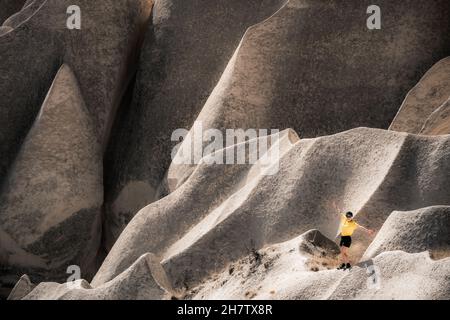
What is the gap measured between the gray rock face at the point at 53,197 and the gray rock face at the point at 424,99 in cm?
388

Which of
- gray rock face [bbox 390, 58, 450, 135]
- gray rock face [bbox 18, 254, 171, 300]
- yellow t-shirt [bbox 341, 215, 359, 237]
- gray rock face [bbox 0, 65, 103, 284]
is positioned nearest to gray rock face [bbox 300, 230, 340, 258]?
yellow t-shirt [bbox 341, 215, 359, 237]

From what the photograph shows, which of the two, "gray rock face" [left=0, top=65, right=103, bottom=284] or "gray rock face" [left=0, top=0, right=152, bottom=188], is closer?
"gray rock face" [left=0, top=65, right=103, bottom=284]

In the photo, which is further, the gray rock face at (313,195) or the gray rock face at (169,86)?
the gray rock face at (169,86)

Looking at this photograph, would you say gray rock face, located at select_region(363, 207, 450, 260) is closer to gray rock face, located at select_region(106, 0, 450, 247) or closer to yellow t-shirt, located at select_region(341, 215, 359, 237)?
yellow t-shirt, located at select_region(341, 215, 359, 237)

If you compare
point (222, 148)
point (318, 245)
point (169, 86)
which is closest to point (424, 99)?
point (222, 148)

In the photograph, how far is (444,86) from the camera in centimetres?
1193

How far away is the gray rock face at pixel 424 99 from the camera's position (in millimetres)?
11719

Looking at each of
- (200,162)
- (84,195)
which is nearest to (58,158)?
(84,195)

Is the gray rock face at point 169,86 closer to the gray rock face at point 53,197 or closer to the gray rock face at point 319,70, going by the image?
the gray rock face at point 319,70

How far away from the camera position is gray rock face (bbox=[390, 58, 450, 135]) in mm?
11719

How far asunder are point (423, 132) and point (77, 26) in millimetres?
4777

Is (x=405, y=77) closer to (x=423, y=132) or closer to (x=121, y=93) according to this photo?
(x=423, y=132)

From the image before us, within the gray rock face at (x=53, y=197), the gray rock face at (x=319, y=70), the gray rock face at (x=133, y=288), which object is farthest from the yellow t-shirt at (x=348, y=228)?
the gray rock face at (x=53, y=197)

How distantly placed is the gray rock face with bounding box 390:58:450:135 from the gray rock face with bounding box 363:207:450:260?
2.41 m
